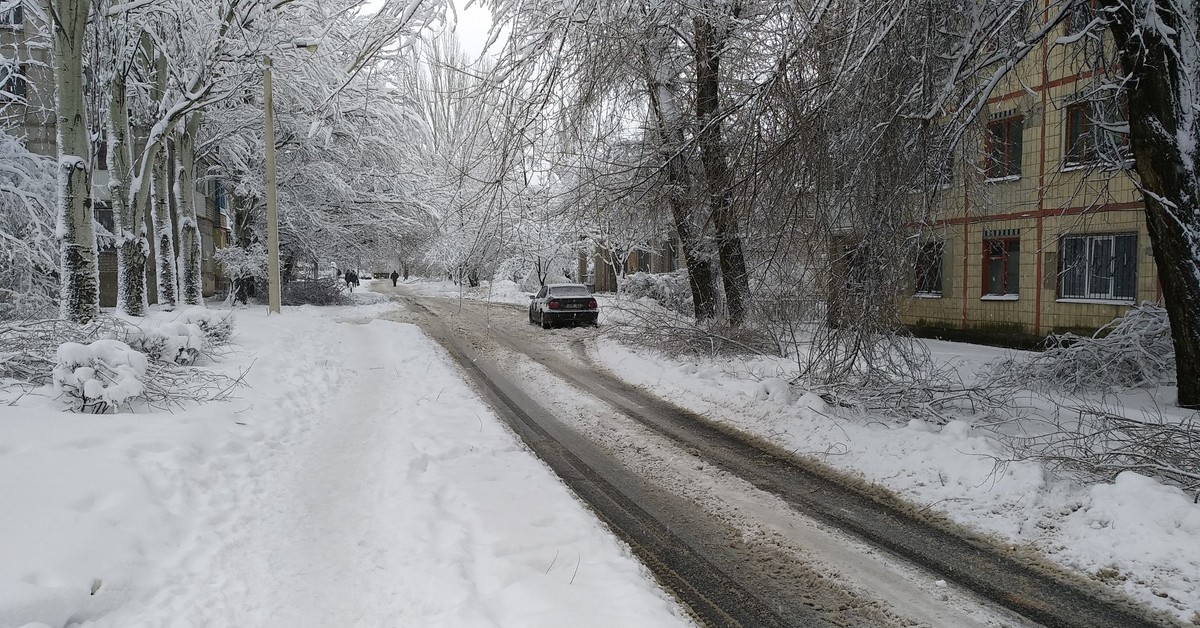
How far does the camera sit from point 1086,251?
15547 millimetres

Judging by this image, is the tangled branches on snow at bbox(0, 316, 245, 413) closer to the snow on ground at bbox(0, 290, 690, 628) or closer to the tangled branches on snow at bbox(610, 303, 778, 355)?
the snow on ground at bbox(0, 290, 690, 628)

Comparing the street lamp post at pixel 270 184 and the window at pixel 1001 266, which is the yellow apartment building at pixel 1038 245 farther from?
the street lamp post at pixel 270 184

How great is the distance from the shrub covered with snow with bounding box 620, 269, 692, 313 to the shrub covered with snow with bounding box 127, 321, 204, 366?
38.7 feet

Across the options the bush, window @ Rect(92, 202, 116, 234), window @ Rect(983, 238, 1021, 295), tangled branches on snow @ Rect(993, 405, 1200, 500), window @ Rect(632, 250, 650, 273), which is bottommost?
tangled branches on snow @ Rect(993, 405, 1200, 500)

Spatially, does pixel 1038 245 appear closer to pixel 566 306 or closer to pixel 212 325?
pixel 566 306

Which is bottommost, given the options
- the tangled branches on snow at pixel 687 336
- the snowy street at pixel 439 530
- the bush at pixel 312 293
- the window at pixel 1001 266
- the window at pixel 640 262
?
the snowy street at pixel 439 530

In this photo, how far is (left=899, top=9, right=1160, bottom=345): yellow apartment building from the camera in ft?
47.8

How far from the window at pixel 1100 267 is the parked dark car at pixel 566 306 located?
13270mm

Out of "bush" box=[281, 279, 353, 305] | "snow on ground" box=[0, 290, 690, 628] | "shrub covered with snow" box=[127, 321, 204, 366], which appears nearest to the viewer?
"snow on ground" box=[0, 290, 690, 628]

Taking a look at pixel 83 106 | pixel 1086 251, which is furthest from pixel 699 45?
pixel 1086 251

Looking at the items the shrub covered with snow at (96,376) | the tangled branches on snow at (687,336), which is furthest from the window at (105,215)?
the shrub covered with snow at (96,376)

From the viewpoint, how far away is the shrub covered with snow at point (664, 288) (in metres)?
19.6

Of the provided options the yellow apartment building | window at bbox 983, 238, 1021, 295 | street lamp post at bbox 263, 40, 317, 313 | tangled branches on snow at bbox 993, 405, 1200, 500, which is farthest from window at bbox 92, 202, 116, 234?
window at bbox 983, 238, 1021, 295

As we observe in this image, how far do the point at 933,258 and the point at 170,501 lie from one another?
8.58 meters
